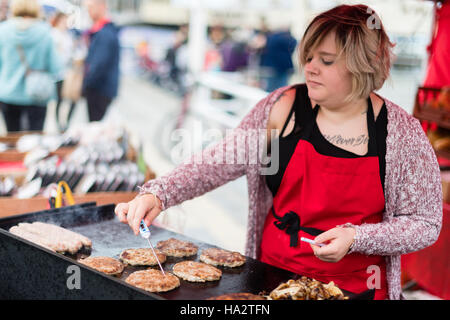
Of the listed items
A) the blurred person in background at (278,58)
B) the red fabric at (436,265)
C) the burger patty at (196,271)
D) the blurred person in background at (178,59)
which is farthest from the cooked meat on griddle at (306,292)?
the blurred person in background at (178,59)

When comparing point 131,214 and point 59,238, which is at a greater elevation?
point 131,214

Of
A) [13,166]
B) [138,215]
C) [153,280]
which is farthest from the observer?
[13,166]

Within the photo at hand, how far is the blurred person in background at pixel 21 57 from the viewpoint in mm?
4742

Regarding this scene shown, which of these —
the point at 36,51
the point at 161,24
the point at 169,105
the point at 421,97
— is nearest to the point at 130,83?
the point at 169,105

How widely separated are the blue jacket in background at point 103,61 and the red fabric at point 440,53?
350 cm

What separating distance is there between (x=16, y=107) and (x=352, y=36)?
4051 mm

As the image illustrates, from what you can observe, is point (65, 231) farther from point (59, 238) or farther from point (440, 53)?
point (440, 53)

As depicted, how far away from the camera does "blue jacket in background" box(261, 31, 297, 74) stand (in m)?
7.76

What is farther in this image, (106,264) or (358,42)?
(358,42)

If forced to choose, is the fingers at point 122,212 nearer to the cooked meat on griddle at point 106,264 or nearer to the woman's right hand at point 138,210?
the woman's right hand at point 138,210

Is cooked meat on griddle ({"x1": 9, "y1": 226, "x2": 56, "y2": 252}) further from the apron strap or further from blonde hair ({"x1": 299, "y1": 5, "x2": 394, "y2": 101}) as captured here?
blonde hair ({"x1": 299, "y1": 5, "x2": 394, "y2": 101})

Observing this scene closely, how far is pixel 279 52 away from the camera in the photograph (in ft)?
25.7

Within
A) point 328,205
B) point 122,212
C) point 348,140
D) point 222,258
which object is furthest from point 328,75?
point 122,212

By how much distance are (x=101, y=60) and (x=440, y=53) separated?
3670 millimetres
